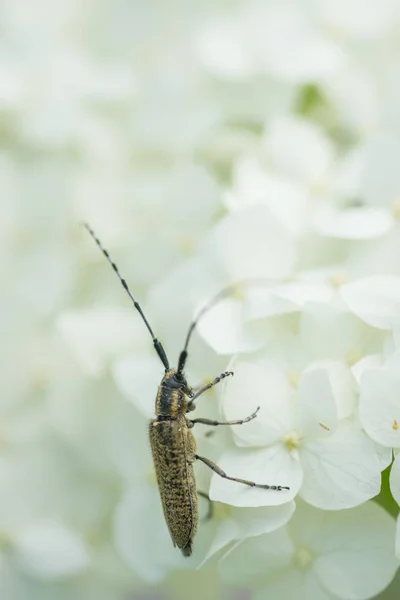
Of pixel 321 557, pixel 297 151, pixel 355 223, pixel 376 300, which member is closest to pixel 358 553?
pixel 321 557

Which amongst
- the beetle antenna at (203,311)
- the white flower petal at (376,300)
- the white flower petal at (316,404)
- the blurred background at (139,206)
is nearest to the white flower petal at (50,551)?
the blurred background at (139,206)

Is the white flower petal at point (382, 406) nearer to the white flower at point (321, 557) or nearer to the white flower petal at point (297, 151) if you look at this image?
the white flower at point (321, 557)

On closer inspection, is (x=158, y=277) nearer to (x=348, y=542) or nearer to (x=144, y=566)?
(x=144, y=566)

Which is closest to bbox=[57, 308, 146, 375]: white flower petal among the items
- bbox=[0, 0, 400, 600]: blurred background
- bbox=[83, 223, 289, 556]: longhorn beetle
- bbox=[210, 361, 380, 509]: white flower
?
bbox=[0, 0, 400, 600]: blurred background

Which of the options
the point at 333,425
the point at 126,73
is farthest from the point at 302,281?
the point at 126,73

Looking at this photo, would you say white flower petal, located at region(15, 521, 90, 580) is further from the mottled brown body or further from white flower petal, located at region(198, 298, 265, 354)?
white flower petal, located at region(198, 298, 265, 354)

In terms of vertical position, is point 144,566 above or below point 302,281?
below

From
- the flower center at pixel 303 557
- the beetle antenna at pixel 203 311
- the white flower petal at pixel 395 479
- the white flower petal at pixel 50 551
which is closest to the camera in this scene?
the white flower petal at pixel 395 479
